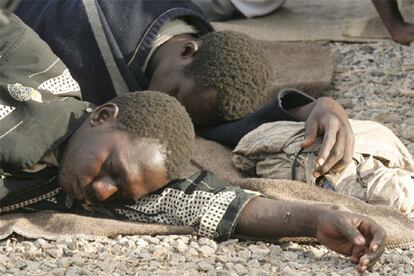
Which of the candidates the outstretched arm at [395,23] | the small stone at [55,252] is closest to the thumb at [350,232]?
the small stone at [55,252]

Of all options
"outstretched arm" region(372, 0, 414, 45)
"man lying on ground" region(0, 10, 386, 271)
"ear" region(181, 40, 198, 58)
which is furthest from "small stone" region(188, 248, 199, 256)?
"outstretched arm" region(372, 0, 414, 45)

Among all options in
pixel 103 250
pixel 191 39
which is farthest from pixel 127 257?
pixel 191 39

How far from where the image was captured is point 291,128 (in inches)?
128

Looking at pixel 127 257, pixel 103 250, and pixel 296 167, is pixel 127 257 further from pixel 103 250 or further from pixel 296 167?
pixel 296 167

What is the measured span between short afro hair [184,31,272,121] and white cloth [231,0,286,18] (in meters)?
1.43

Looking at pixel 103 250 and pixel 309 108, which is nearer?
pixel 103 250

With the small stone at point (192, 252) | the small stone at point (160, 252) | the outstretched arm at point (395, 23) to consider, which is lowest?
the outstretched arm at point (395, 23)

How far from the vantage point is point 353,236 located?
2.52 metres

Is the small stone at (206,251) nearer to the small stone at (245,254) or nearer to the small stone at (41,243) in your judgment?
the small stone at (245,254)

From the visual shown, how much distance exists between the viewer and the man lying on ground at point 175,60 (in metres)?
3.49

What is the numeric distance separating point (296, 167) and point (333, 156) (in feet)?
0.51

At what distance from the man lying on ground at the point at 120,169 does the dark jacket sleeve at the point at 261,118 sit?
56 cm

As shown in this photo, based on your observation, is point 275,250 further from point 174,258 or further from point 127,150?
point 127,150

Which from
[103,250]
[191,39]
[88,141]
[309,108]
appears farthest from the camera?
[191,39]
